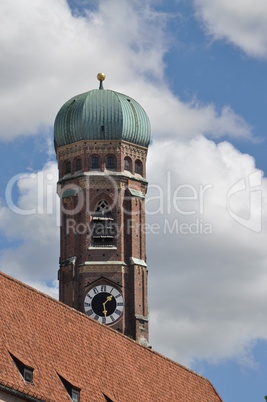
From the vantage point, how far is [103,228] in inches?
3600

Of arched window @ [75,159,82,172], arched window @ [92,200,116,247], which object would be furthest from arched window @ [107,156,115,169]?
arched window @ [92,200,116,247]

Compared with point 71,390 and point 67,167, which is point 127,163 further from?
point 71,390

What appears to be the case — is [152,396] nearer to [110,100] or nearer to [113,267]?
[113,267]

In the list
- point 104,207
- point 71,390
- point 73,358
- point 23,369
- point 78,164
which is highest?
point 78,164

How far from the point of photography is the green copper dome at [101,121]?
93.9 meters

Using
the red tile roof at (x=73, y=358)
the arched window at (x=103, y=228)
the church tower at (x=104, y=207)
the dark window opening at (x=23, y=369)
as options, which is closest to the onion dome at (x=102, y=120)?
the church tower at (x=104, y=207)

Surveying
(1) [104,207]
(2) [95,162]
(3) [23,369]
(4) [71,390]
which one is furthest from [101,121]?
(3) [23,369]

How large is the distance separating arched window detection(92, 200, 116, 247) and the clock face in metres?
2.92

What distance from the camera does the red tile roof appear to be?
49.8 metres

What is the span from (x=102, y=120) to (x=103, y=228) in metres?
7.11

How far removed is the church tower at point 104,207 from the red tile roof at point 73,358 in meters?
27.3

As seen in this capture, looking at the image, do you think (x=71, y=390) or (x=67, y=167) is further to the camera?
(x=67, y=167)

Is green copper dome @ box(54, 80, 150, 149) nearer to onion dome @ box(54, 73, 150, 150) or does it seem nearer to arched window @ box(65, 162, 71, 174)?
onion dome @ box(54, 73, 150, 150)

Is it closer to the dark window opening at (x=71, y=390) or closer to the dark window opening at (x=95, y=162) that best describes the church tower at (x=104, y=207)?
the dark window opening at (x=95, y=162)
